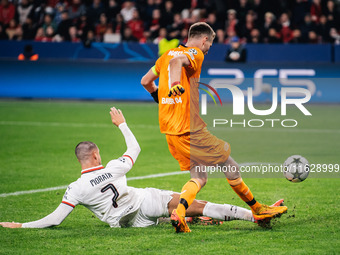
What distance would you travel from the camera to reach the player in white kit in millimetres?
6152

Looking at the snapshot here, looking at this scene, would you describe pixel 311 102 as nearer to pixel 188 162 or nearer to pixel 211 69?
pixel 211 69

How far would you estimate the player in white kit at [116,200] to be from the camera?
6152mm

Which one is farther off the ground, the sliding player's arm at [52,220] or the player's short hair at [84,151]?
the player's short hair at [84,151]

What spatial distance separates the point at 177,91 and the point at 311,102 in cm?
1375

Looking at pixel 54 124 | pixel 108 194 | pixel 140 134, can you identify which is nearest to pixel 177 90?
pixel 108 194

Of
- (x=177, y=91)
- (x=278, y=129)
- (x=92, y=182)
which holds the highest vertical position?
(x=177, y=91)

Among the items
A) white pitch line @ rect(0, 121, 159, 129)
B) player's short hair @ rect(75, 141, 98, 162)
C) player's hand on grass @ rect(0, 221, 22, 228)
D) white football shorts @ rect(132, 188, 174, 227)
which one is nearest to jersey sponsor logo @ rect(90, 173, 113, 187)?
player's short hair @ rect(75, 141, 98, 162)

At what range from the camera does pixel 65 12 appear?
2333cm

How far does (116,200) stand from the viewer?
6277 millimetres

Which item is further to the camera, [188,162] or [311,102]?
[311,102]

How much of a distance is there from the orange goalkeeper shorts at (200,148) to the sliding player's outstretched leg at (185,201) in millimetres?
166

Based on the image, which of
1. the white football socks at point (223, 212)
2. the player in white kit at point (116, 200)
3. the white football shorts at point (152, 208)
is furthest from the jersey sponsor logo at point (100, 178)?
the white football socks at point (223, 212)

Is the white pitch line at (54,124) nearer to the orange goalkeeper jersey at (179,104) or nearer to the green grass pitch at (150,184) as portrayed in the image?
the green grass pitch at (150,184)

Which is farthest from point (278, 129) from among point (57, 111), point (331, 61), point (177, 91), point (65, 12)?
point (65, 12)
